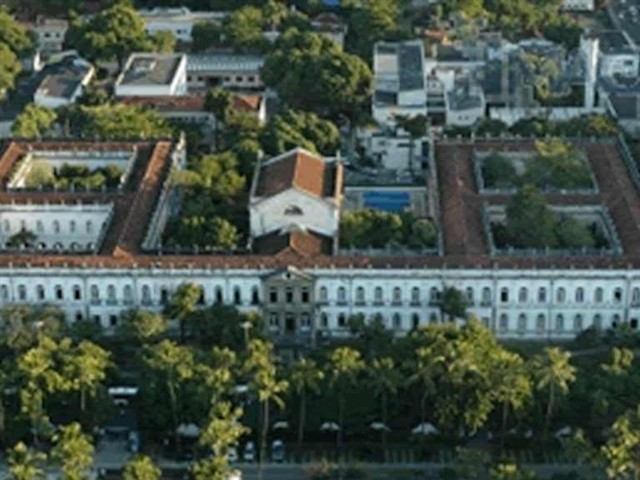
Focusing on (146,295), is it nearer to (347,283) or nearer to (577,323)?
(347,283)

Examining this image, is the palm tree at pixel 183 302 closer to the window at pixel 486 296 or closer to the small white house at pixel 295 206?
the small white house at pixel 295 206

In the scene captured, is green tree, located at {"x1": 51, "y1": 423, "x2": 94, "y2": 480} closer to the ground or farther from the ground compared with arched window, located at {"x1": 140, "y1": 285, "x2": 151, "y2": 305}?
farther from the ground

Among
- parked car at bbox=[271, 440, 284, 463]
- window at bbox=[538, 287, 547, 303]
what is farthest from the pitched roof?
parked car at bbox=[271, 440, 284, 463]

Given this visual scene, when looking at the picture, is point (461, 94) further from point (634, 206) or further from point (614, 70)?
point (634, 206)

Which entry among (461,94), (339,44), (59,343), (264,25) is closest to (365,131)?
(461,94)

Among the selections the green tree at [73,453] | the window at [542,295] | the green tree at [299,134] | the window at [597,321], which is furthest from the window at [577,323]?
the green tree at [73,453]

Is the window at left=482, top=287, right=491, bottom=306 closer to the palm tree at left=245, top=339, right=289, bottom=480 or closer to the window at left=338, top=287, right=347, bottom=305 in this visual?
the window at left=338, top=287, right=347, bottom=305
